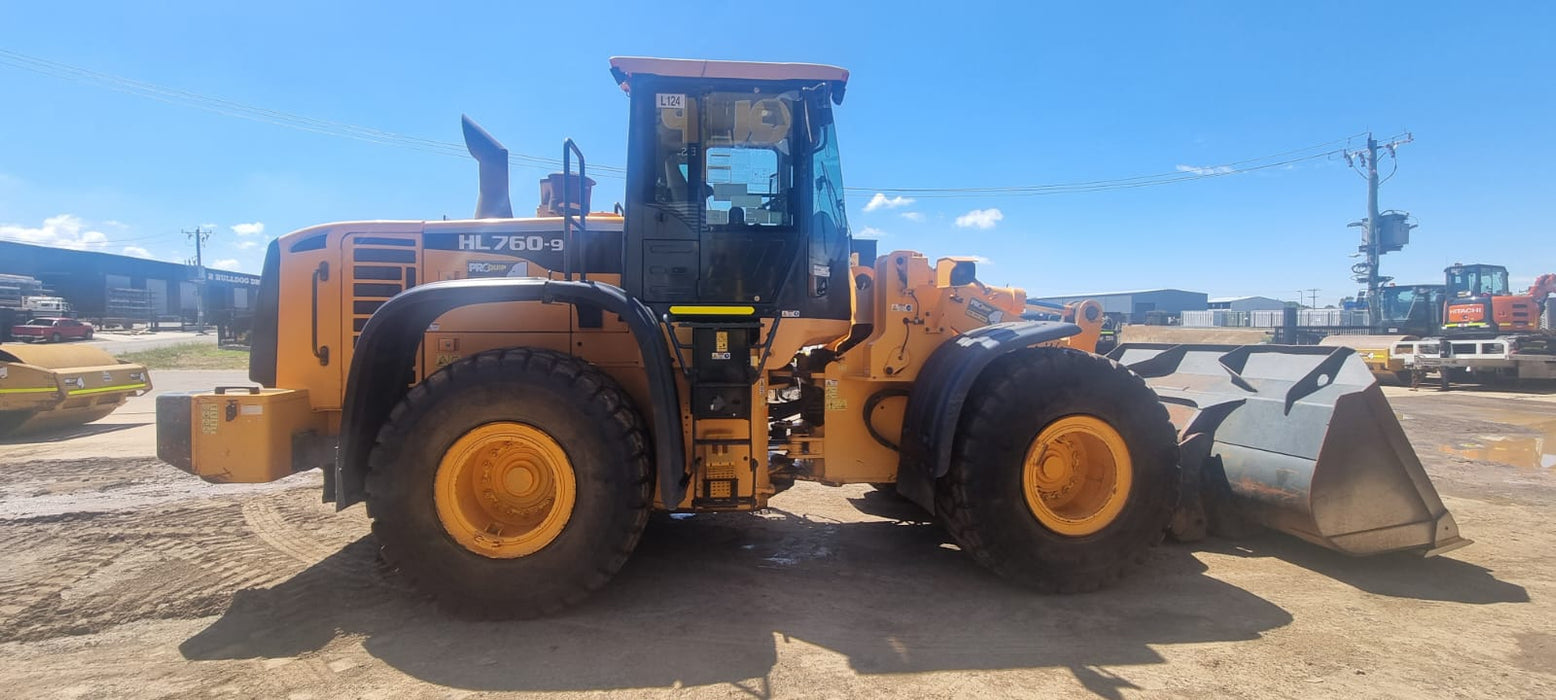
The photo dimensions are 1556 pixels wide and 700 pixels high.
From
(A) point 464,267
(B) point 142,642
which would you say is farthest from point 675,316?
(B) point 142,642

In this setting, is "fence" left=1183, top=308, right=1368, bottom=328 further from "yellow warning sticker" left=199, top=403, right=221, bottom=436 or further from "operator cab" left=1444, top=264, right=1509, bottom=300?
"yellow warning sticker" left=199, top=403, right=221, bottom=436

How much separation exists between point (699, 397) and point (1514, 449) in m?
10.3

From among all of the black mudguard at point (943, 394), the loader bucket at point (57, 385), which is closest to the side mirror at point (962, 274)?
the black mudguard at point (943, 394)

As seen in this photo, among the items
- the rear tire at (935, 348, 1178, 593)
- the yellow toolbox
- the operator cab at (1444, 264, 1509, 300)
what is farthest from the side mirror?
the operator cab at (1444, 264, 1509, 300)

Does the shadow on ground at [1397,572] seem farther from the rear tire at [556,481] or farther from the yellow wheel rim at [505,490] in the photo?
the yellow wheel rim at [505,490]

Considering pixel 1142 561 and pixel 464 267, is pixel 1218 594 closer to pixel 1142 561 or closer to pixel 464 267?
pixel 1142 561

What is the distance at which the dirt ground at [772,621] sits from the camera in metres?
2.91

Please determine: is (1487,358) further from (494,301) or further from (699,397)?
(494,301)

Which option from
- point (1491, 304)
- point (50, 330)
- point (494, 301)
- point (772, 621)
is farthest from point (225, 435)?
point (50, 330)

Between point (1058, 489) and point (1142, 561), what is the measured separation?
0.57m

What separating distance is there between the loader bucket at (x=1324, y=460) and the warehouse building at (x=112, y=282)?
51.0m

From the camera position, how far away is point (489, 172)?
5004 mm

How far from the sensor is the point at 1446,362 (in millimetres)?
16266

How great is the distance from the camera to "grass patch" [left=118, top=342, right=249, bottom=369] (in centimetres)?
2173
